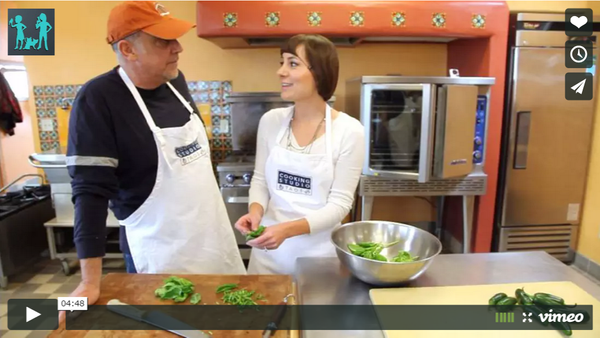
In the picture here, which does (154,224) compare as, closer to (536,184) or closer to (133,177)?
(133,177)

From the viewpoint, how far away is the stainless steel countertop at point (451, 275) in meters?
1.06

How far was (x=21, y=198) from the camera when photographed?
303cm

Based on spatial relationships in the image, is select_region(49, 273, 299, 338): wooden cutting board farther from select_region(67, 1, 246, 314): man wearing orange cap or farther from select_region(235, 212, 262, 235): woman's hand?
select_region(235, 212, 262, 235): woman's hand

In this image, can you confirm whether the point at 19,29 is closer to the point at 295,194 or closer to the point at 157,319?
the point at 295,194

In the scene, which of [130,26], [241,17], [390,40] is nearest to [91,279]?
[130,26]

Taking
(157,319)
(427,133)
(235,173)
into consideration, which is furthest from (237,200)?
(157,319)

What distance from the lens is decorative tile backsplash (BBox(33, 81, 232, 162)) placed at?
3189 millimetres

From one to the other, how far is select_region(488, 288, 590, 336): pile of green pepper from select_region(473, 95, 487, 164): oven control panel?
1.97m

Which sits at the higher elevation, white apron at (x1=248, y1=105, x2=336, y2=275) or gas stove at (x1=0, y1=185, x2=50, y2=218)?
white apron at (x1=248, y1=105, x2=336, y2=275)

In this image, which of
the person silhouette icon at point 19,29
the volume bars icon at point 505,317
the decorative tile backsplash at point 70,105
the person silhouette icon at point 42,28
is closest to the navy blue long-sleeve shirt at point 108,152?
the volume bars icon at point 505,317

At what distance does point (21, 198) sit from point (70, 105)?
2.62 ft

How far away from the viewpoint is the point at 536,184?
289 centimetres

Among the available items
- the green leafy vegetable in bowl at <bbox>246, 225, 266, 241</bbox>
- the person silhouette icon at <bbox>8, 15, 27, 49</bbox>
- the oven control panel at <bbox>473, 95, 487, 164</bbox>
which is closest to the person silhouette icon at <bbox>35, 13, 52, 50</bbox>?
the person silhouette icon at <bbox>8, 15, 27, 49</bbox>

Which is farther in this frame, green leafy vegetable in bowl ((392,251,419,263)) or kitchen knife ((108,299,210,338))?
green leafy vegetable in bowl ((392,251,419,263))
